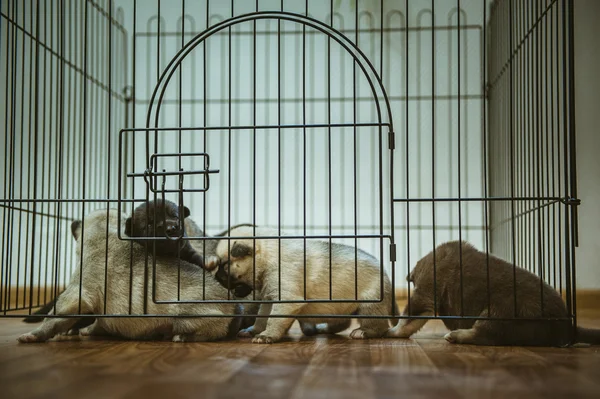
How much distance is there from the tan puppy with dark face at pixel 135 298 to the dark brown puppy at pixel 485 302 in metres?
1.02

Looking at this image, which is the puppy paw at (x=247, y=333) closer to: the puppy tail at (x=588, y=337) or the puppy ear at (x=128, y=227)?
the puppy ear at (x=128, y=227)

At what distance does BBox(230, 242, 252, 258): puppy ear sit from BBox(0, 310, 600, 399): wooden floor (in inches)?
18.8

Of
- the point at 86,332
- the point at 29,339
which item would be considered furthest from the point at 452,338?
the point at 29,339

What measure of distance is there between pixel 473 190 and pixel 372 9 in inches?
82.4

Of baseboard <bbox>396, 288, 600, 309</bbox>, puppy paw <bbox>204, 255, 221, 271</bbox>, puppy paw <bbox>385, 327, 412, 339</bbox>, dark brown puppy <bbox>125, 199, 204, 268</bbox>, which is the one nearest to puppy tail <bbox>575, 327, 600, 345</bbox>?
puppy paw <bbox>385, 327, 412, 339</bbox>

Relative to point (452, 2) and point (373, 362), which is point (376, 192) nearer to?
point (452, 2)

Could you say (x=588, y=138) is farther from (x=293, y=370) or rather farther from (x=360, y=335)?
(x=293, y=370)

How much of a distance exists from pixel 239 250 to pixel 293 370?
1275mm

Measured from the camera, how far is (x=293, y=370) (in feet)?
8.25

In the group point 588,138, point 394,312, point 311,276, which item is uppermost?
point 588,138

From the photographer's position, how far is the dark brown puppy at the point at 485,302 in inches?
128

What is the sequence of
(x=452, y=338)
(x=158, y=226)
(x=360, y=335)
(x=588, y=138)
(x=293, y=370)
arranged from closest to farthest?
(x=293, y=370) → (x=452, y=338) → (x=158, y=226) → (x=360, y=335) → (x=588, y=138)

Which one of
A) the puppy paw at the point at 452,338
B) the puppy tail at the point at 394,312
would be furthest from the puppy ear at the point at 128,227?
the puppy paw at the point at 452,338

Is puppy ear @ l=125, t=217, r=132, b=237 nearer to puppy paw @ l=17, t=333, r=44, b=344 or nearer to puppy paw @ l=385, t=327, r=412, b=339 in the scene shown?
puppy paw @ l=17, t=333, r=44, b=344
